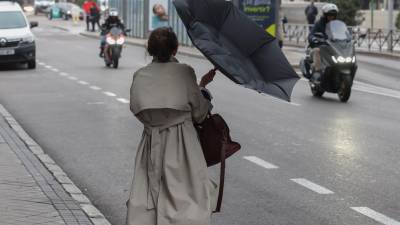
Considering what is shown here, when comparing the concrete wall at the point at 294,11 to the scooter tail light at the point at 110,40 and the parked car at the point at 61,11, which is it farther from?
the scooter tail light at the point at 110,40

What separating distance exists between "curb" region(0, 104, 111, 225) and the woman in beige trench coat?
6.39ft

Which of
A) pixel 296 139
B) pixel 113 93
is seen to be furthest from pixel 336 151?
pixel 113 93

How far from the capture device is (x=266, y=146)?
12148 mm

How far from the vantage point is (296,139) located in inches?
502

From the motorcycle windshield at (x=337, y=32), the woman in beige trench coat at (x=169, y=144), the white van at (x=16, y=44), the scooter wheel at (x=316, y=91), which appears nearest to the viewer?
the woman in beige trench coat at (x=169, y=144)

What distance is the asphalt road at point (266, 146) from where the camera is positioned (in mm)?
8570

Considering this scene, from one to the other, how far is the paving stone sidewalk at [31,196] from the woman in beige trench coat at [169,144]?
186 cm

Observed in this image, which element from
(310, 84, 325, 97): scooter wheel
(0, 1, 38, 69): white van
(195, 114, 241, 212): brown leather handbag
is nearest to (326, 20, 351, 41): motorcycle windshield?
(310, 84, 325, 97): scooter wheel

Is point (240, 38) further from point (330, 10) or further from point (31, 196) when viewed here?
point (330, 10)

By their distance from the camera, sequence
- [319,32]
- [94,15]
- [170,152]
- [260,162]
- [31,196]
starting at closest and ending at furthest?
[170,152]
[31,196]
[260,162]
[319,32]
[94,15]

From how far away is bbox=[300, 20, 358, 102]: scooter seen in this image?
1803cm

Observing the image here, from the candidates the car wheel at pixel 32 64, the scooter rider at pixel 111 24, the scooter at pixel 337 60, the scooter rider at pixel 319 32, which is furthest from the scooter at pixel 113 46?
the scooter at pixel 337 60

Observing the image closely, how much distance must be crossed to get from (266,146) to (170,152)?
6.56m

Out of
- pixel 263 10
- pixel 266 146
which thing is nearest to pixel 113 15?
pixel 263 10
